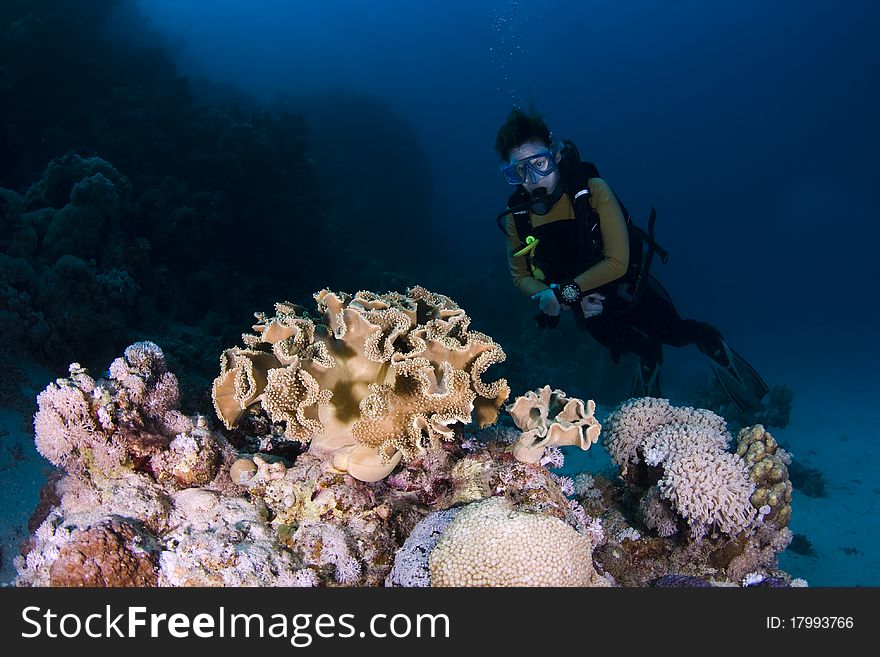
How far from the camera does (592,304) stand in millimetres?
6531

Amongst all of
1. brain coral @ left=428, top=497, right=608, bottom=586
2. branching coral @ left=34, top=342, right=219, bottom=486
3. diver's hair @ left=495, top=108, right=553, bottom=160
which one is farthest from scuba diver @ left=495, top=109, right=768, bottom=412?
branching coral @ left=34, top=342, right=219, bottom=486

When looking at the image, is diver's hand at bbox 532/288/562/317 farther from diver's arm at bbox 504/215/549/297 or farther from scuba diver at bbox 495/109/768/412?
diver's arm at bbox 504/215/549/297

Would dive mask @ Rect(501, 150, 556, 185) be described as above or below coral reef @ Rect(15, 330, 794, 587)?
above

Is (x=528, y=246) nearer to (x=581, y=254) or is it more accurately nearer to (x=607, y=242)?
(x=581, y=254)

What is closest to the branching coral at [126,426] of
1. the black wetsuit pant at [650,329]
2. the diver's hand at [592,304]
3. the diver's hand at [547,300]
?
the diver's hand at [547,300]

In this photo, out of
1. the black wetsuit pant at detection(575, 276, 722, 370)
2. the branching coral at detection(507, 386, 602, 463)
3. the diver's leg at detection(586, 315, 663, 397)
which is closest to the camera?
the branching coral at detection(507, 386, 602, 463)

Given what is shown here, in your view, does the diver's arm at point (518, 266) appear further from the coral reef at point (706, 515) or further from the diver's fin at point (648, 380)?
the diver's fin at point (648, 380)

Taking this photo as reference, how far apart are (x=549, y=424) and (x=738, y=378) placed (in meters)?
6.20

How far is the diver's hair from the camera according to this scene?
17.7ft

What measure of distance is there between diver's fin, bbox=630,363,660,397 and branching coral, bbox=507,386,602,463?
534 centimetres

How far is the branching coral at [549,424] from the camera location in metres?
2.83
